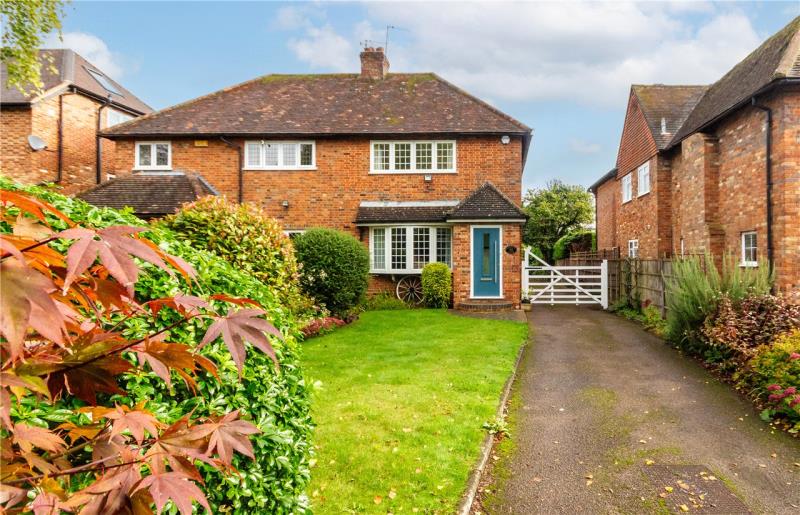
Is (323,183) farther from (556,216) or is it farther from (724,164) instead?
(556,216)

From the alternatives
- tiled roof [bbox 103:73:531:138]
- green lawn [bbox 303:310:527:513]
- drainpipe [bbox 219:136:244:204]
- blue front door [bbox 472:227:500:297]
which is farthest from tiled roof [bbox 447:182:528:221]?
drainpipe [bbox 219:136:244:204]

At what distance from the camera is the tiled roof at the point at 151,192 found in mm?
15398

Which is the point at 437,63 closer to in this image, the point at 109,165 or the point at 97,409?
the point at 109,165

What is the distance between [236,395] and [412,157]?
1571 centimetres

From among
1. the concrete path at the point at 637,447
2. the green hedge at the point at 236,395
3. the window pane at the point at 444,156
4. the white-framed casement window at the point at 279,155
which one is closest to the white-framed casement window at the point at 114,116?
the white-framed casement window at the point at 279,155

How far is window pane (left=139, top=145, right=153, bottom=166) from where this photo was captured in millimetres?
17766

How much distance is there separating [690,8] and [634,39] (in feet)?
3.83

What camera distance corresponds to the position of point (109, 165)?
22984 mm

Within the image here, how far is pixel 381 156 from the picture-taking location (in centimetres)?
1752

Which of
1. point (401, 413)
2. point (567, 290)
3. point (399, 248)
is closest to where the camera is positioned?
point (401, 413)

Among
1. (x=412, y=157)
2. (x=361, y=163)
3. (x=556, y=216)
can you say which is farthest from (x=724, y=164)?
(x=556, y=216)

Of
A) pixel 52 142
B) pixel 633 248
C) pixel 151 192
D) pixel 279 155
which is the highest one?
pixel 52 142

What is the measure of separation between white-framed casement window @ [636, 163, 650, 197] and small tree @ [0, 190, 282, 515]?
69.7 ft

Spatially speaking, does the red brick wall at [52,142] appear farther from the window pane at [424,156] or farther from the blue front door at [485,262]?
the blue front door at [485,262]
